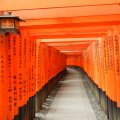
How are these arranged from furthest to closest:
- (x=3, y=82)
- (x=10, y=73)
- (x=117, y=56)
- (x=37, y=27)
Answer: (x=117, y=56) → (x=37, y=27) → (x=10, y=73) → (x=3, y=82)

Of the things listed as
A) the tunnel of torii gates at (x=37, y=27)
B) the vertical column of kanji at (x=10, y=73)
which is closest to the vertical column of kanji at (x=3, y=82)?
the tunnel of torii gates at (x=37, y=27)

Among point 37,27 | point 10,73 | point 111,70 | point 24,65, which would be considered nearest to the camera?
point 10,73

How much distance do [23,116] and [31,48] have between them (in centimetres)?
286

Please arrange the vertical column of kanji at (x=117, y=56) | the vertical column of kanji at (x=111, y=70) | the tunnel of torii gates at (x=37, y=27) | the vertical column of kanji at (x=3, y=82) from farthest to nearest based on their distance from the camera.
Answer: the vertical column of kanji at (x=111, y=70) < the vertical column of kanji at (x=117, y=56) < the vertical column of kanji at (x=3, y=82) < the tunnel of torii gates at (x=37, y=27)

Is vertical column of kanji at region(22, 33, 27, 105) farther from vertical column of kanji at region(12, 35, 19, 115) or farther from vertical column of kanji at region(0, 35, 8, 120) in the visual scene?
vertical column of kanji at region(0, 35, 8, 120)

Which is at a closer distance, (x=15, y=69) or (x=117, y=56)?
(x=15, y=69)

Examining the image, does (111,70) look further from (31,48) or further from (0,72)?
(0,72)

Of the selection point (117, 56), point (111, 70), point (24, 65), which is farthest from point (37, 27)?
point (111, 70)

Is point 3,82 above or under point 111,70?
under

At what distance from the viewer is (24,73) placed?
8.42 metres

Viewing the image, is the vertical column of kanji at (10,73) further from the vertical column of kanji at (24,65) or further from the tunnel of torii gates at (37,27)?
the vertical column of kanji at (24,65)

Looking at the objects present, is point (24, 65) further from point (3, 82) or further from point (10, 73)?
point (3, 82)

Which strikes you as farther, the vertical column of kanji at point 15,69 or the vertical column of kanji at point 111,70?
the vertical column of kanji at point 111,70

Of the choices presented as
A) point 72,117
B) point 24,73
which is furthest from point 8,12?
point 72,117
